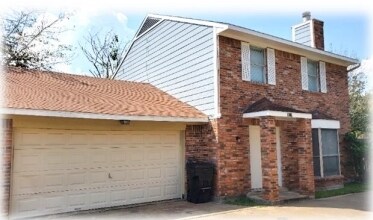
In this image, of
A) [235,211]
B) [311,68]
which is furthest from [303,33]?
[235,211]

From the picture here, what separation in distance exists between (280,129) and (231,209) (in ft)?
13.9

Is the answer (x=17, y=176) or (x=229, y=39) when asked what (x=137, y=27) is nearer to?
(x=229, y=39)

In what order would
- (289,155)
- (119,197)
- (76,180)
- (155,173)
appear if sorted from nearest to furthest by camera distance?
1. (76,180)
2. (119,197)
3. (155,173)
4. (289,155)

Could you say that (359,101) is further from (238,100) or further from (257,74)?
(238,100)

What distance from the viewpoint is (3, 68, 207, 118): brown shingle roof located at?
340 inches

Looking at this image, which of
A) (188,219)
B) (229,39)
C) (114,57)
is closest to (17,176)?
(188,219)

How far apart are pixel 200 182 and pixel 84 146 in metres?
3.33

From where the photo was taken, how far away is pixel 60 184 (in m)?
8.70

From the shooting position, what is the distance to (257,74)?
11.8 metres

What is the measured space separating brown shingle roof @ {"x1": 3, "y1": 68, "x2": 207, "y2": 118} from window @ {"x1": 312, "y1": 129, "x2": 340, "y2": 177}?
4668 mm

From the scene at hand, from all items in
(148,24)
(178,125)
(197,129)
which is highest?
(148,24)

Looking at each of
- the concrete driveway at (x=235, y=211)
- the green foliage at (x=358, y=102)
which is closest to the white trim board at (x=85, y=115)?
the concrete driveway at (x=235, y=211)

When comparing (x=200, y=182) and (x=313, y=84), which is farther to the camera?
(x=313, y=84)

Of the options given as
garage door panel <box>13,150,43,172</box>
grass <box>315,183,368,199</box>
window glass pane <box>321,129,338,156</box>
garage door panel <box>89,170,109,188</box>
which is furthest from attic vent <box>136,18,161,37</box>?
grass <box>315,183,368,199</box>
